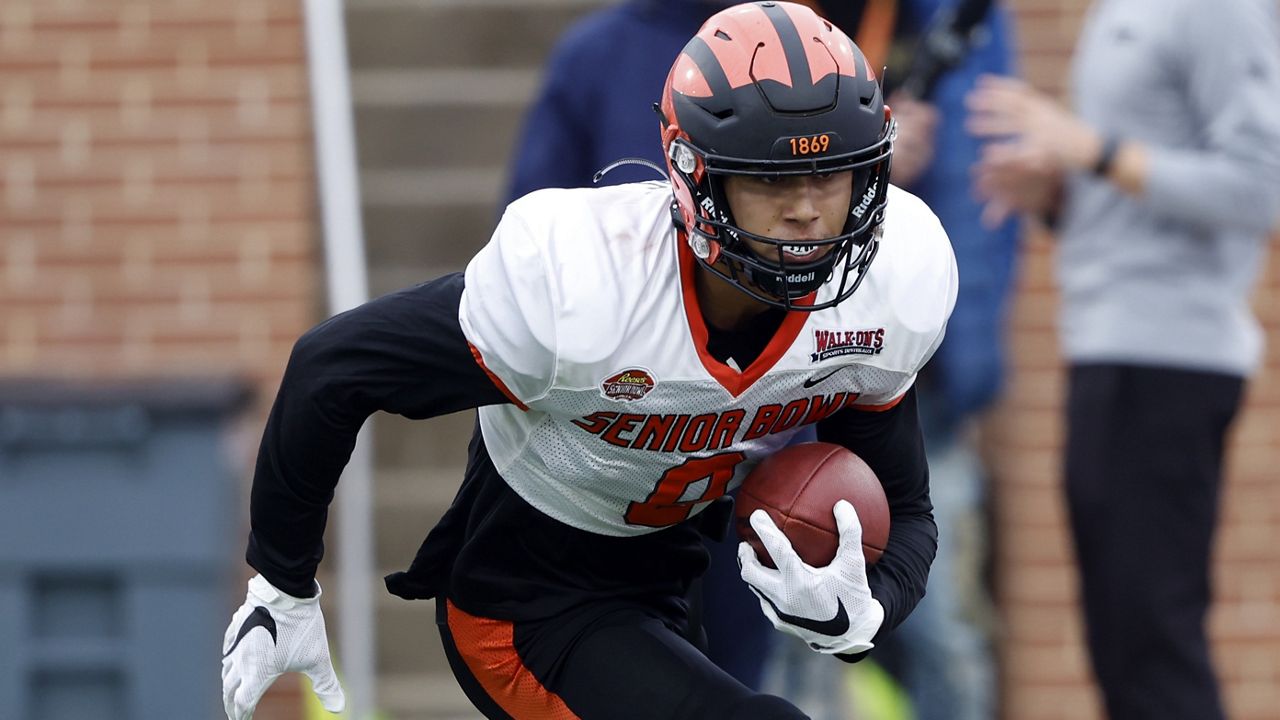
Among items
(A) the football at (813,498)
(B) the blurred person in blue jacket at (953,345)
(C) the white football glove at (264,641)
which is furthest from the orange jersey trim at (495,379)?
(B) the blurred person in blue jacket at (953,345)

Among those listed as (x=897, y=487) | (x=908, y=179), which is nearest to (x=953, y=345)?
(x=908, y=179)

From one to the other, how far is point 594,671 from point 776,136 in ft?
3.04

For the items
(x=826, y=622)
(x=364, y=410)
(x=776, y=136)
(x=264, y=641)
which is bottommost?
(x=264, y=641)

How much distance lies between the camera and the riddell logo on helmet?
284 centimetres

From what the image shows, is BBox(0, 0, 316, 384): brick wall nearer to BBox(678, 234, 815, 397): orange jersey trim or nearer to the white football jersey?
the white football jersey

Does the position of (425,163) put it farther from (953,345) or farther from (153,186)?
(953,345)

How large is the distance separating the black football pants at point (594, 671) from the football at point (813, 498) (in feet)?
0.72

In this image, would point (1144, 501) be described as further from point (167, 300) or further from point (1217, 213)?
point (167, 300)

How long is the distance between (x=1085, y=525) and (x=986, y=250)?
677mm

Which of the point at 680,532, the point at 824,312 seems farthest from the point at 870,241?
the point at 680,532

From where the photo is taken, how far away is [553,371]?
288 centimetres

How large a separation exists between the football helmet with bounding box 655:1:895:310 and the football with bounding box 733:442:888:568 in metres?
0.28

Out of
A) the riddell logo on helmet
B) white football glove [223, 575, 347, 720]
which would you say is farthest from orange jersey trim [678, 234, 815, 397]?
white football glove [223, 575, 347, 720]

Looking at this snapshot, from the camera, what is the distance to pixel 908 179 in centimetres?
442
